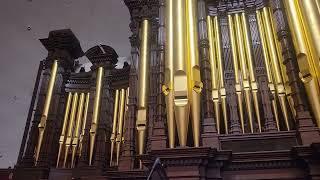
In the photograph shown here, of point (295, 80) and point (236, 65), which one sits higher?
point (236, 65)

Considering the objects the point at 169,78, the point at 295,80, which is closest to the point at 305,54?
the point at 295,80

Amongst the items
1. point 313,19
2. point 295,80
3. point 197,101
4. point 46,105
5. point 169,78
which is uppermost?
point 313,19

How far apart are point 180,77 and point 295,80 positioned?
1903mm

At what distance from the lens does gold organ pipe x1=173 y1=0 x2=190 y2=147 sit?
18.9 ft

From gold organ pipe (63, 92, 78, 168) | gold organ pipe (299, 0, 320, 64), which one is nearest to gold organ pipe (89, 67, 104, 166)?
gold organ pipe (63, 92, 78, 168)

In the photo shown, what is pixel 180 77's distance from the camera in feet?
20.1

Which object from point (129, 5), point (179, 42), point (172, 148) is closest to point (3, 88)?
point (129, 5)

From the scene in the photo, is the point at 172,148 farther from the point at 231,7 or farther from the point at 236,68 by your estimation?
the point at 231,7

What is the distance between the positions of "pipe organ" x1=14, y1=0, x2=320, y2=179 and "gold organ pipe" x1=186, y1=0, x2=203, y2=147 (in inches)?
0.7

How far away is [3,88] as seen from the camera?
1165 centimetres

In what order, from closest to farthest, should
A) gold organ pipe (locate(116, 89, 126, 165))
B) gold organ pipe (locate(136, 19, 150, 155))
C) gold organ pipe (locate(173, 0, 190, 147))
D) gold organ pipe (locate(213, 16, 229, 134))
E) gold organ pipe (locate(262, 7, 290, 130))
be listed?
1. gold organ pipe (locate(173, 0, 190, 147))
2. gold organ pipe (locate(262, 7, 290, 130))
3. gold organ pipe (locate(213, 16, 229, 134))
4. gold organ pipe (locate(136, 19, 150, 155))
5. gold organ pipe (locate(116, 89, 126, 165))

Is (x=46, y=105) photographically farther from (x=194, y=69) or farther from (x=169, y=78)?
(x=194, y=69)

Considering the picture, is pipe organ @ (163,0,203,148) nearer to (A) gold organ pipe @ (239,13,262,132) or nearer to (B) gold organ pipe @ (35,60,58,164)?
(A) gold organ pipe @ (239,13,262,132)

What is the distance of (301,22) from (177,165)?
3350mm
